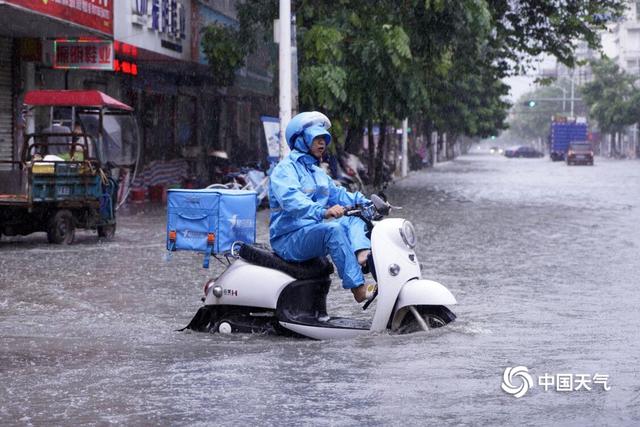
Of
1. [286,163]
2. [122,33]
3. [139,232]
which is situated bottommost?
[139,232]

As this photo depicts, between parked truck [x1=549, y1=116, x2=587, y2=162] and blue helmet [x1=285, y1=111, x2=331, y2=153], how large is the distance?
279ft

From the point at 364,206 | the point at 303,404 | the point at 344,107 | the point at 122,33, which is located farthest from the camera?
the point at 344,107

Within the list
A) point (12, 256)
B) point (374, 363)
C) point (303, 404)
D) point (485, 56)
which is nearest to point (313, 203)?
point (374, 363)

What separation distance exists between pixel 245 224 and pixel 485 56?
25.6 metres

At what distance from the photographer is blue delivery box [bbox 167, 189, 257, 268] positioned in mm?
9328

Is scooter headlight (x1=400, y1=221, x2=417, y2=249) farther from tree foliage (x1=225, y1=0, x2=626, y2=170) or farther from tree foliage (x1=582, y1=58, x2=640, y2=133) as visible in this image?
tree foliage (x1=582, y1=58, x2=640, y2=133)

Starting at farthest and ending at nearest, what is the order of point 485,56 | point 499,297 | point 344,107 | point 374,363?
point 485,56 → point 344,107 → point 499,297 → point 374,363

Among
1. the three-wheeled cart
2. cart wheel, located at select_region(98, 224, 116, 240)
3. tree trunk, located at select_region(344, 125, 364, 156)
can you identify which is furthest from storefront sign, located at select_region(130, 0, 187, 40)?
cart wheel, located at select_region(98, 224, 116, 240)

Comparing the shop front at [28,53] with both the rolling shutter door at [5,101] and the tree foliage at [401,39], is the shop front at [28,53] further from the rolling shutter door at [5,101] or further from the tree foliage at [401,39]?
the tree foliage at [401,39]

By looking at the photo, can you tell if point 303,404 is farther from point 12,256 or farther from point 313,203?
point 12,256

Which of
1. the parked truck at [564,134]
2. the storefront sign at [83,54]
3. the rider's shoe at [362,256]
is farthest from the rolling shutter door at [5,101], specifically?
the parked truck at [564,134]

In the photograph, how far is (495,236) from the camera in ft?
61.2

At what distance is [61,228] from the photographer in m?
16.5

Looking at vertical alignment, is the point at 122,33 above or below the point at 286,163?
above
